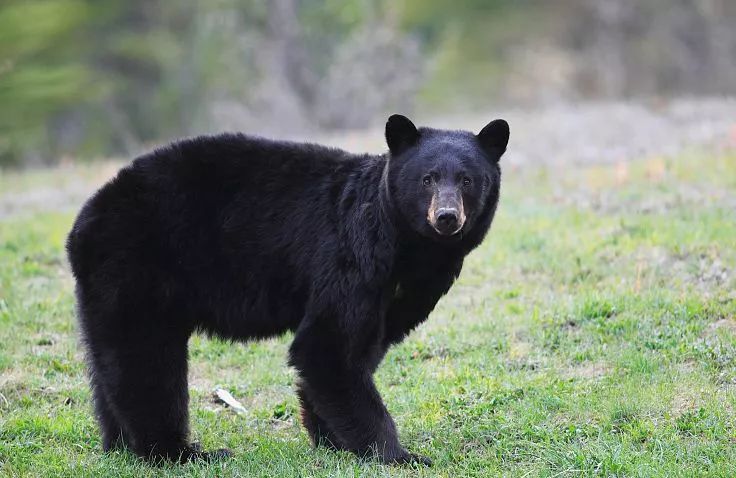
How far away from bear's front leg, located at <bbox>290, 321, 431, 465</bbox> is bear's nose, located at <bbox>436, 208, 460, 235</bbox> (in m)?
0.75

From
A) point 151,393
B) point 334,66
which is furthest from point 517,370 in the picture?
point 334,66

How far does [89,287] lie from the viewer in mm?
5344

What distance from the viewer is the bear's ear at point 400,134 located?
533 centimetres

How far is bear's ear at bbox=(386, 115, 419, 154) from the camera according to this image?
5328 mm

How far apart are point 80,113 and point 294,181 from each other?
963 inches

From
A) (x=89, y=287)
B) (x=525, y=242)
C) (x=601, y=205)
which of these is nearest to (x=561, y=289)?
(x=525, y=242)

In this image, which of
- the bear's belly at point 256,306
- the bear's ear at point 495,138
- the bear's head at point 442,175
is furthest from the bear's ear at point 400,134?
the bear's belly at point 256,306

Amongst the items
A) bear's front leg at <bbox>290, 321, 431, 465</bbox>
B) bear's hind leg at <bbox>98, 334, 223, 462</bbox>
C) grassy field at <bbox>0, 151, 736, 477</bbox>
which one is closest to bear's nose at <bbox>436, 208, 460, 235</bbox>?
bear's front leg at <bbox>290, 321, 431, 465</bbox>

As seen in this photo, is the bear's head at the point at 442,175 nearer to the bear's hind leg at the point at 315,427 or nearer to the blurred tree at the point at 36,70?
the bear's hind leg at the point at 315,427

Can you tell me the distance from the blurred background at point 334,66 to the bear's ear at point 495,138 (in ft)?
45.7

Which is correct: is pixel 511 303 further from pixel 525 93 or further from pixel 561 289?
pixel 525 93

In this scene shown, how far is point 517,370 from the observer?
6555 millimetres

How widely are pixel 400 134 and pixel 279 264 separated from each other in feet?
3.37

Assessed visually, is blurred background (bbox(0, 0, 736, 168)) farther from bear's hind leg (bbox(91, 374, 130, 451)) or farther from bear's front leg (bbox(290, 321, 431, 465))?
bear's front leg (bbox(290, 321, 431, 465))
